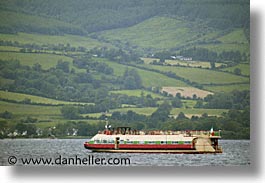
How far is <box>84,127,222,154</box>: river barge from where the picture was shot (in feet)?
107

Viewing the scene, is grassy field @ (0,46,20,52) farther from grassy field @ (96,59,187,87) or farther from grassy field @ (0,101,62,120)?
grassy field @ (96,59,187,87)

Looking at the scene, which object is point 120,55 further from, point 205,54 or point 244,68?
point 244,68

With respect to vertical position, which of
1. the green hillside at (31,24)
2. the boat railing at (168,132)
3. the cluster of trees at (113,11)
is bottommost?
the boat railing at (168,132)

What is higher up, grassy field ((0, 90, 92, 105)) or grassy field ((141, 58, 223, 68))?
grassy field ((141, 58, 223, 68))

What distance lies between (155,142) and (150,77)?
2.30 m

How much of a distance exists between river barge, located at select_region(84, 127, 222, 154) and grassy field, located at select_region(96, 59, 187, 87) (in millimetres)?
1660

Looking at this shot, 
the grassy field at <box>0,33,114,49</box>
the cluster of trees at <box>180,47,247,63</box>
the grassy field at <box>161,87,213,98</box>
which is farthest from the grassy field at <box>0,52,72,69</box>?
the cluster of trees at <box>180,47,247,63</box>

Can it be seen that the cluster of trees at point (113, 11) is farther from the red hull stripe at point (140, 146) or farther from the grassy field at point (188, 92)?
the red hull stripe at point (140, 146)

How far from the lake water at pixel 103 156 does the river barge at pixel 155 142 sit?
0.22 meters

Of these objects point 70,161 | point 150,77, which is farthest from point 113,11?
point 70,161

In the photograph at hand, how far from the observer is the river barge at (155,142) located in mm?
32531

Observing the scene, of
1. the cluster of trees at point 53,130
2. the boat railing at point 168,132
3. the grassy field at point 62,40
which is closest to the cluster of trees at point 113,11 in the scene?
the grassy field at point 62,40

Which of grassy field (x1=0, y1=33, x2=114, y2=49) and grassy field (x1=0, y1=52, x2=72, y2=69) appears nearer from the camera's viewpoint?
grassy field (x1=0, y1=52, x2=72, y2=69)

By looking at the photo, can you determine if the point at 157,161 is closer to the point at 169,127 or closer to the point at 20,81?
the point at 169,127
